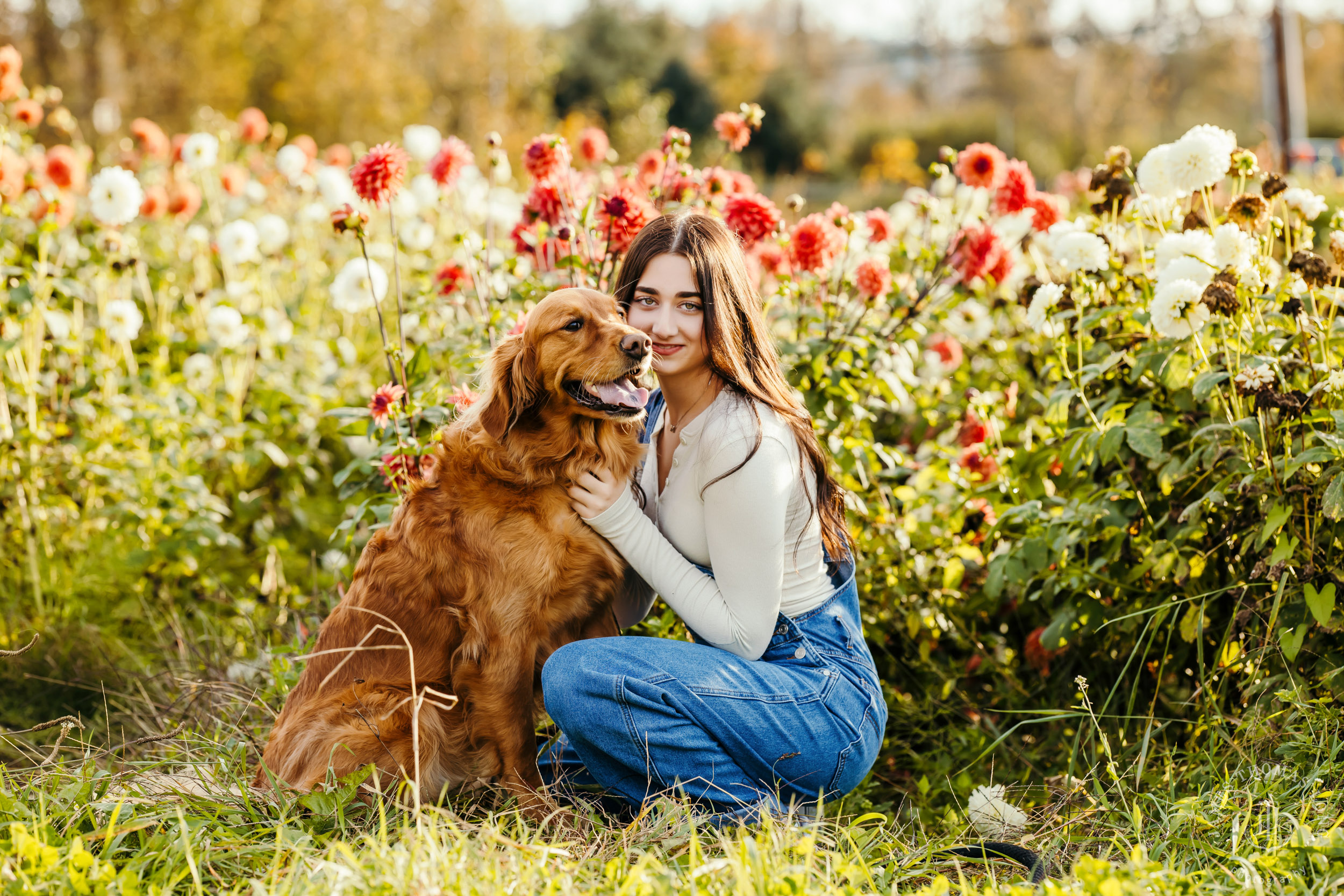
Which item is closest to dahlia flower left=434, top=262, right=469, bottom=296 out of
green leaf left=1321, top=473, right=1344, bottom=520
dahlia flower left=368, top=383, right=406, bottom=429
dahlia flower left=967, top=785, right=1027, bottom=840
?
dahlia flower left=368, top=383, right=406, bottom=429

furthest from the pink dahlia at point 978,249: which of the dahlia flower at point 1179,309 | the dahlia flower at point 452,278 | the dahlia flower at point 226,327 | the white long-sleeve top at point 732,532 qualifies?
the dahlia flower at point 226,327

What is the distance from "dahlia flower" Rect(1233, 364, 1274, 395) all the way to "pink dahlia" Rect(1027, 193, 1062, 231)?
3.44 ft

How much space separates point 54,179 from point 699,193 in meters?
2.50

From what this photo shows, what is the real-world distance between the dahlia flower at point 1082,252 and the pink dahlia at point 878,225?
0.78 m

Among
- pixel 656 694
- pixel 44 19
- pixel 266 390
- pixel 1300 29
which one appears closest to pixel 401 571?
pixel 656 694

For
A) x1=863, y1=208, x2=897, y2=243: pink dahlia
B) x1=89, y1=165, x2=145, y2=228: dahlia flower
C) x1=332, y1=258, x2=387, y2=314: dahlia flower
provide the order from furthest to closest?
x1=89, y1=165, x2=145, y2=228: dahlia flower, x1=332, y1=258, x2=387, y2=314: dahlia flower, x1=863, y1=208, x2=897, y2=243: pink dahlia

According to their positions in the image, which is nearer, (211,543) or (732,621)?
(732,621)

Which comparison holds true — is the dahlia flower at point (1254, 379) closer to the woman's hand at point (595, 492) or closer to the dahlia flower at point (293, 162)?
the woman's hand at point (595, 492)

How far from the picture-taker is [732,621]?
2.40m

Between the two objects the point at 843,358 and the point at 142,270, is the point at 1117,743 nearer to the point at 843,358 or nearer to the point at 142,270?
the point at 843,358

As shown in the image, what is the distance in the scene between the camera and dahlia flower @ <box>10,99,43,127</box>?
3.86 metres

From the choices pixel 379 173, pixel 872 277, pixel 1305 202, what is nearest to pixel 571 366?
pixel 379 173

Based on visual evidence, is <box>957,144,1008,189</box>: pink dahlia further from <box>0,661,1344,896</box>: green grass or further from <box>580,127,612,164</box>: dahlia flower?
<box>0,661,1344,896</box>: green grass

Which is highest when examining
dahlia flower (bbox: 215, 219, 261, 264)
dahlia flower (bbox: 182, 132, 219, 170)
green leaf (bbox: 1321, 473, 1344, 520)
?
dahlia flower (bbox: 182, 132, 219, 170)
